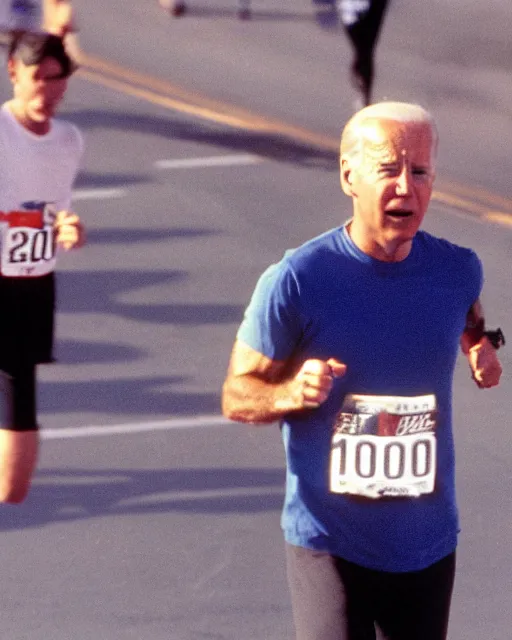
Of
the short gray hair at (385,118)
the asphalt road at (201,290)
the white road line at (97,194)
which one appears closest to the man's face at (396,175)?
the short gray hair at (385,118)

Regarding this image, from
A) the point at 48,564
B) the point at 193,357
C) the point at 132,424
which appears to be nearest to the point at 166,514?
the point at 48,564

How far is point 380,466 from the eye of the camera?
5.19 metres

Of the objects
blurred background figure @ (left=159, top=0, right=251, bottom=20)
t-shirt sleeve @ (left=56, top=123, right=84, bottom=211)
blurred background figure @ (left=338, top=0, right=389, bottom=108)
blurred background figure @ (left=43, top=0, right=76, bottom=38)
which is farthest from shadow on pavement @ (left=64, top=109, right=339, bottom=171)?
t-shirt sleeve @ (left=56, top=123, right=84, bottom=211)

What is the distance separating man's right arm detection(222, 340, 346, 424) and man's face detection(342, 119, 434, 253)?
1.32 feet

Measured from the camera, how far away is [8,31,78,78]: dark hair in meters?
7.93

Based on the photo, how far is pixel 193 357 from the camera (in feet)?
37.3

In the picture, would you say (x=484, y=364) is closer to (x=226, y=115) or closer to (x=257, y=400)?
(x=257, y=400)

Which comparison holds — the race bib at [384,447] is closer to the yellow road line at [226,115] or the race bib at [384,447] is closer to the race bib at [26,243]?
the race bib at [26,243]

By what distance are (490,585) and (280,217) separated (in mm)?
7026

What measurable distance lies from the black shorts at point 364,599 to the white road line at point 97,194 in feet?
34.2

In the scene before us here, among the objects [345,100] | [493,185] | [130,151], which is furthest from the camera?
[345,100]

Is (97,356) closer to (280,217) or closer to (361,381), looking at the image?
(280,217)

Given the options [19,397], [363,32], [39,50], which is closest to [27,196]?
[39,50]

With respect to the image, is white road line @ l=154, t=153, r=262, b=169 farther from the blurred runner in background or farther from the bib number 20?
the bib number 20
